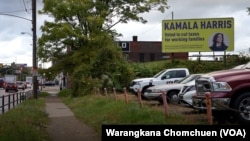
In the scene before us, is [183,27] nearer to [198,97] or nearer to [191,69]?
[191,69]

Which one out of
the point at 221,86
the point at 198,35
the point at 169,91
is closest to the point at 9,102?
the point at 169,91

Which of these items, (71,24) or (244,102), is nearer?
(244,102)

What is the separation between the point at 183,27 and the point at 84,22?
9.53 m

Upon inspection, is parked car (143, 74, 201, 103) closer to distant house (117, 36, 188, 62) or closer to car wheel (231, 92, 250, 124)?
car wheel (231, 92, 250, 124)

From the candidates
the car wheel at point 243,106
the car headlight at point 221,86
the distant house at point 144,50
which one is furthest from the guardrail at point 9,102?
the distant house at point 144,50

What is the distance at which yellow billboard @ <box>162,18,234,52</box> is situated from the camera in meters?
43.2

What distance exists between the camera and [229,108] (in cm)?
1133

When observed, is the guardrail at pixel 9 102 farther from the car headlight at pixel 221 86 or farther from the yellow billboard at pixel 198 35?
the yellow billboard at pixel 198 35

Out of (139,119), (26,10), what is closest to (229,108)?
(139,119)

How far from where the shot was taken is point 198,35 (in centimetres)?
4378

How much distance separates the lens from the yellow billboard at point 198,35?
142ft

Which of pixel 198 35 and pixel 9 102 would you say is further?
pixel 198 35

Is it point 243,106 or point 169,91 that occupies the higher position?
point 169,91
